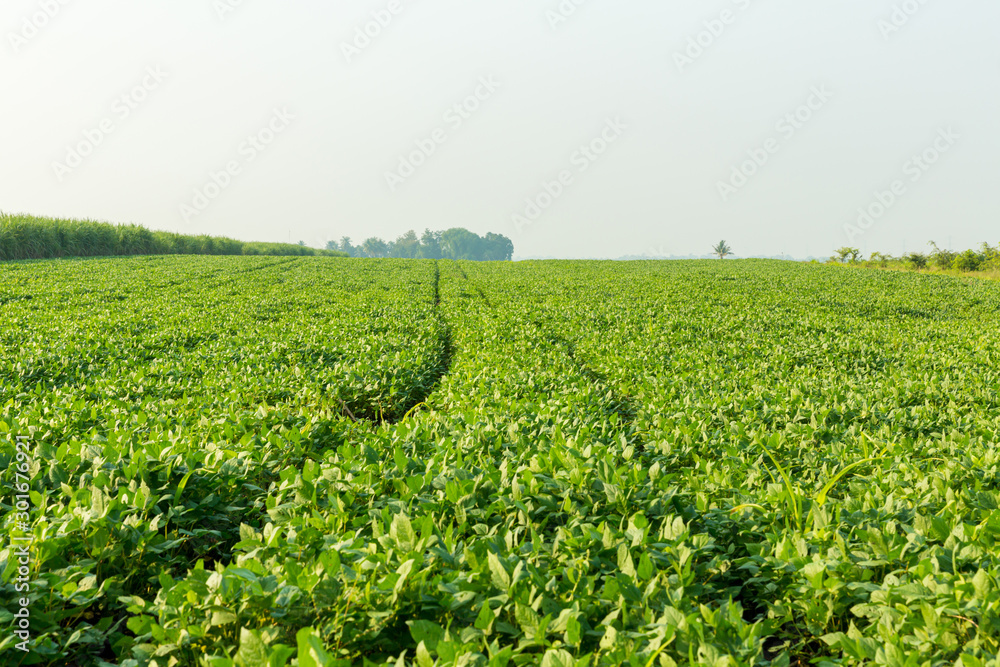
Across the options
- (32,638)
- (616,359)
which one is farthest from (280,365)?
(32,638)

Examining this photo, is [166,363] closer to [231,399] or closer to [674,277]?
[231,399]

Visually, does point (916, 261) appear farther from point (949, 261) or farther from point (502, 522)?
point (502, 522)

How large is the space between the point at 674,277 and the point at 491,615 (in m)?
28.1

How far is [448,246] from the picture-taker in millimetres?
178875

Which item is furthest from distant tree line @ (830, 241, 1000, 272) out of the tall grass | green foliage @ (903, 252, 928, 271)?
the tall grass

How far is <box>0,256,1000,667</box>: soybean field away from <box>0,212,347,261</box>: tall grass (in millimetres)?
35304

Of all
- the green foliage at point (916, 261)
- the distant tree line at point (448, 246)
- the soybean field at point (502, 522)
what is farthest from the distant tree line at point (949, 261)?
the distant tree line at point (448, 246)

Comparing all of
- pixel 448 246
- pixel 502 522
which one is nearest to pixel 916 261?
pixel 502 522

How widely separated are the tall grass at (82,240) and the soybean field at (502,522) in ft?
116

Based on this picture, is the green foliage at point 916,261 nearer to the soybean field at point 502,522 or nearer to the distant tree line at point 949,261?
the distant tree line at point 949,261

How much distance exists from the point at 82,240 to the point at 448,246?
476 ft

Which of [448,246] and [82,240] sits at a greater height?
[448,246]

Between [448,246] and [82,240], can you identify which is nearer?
[82,240]

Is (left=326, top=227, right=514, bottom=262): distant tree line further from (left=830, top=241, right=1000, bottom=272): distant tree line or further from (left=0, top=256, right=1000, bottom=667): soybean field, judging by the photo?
(left=0, top=256, right=1000, bottom=667): soybean field
